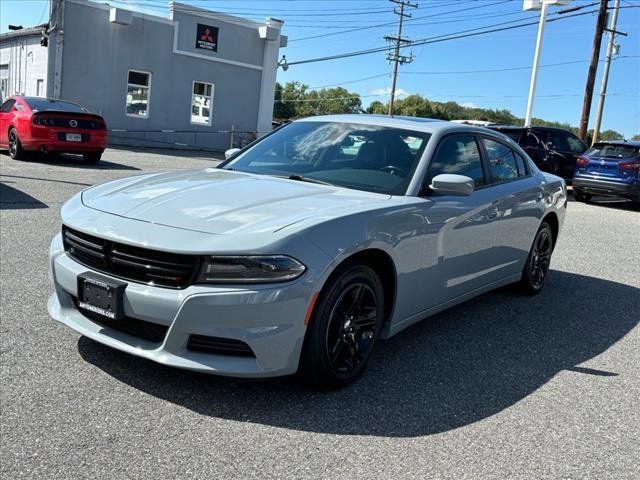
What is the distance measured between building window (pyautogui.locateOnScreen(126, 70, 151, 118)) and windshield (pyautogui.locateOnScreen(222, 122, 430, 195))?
20.8m

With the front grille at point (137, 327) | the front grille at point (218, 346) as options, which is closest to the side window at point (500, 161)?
the front grille at point (218, 346)

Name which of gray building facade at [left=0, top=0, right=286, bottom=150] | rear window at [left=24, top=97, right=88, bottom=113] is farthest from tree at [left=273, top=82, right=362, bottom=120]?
rear window at [left=24, top=97, right=88, bottom=113]

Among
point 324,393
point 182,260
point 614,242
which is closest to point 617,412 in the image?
point 324,393

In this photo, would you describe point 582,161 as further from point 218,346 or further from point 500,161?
point 218,346

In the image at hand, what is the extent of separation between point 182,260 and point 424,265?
164 cm

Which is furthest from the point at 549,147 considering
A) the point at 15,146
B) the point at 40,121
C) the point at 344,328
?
the point at 344,328

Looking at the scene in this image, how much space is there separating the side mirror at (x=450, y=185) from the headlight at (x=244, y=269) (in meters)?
1.39

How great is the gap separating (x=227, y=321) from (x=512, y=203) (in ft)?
10.00

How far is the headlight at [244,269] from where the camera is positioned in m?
3.06

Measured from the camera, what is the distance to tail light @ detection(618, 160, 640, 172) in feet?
48.3

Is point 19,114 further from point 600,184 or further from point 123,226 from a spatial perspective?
point 600,184

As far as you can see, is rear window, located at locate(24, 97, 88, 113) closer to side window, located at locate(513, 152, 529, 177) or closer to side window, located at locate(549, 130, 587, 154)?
side window, located at locate(513, 152, 529, 177)

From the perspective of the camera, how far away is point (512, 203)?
17.2 feet

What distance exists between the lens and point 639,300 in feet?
20.7
